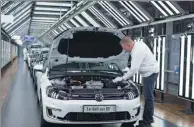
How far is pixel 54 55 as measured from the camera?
7.17 metres

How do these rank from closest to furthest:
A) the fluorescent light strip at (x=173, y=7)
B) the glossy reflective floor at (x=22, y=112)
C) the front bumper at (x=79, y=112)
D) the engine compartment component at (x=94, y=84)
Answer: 1. the front bumper at (x=79, y=112)
2. the engine compartment component at (x=94, y=84)
3. the glossy reflective floor at (x=22, y=112)
4. the fluorescent light strip at (x=173, y=7)

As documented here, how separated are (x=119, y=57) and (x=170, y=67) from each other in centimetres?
275

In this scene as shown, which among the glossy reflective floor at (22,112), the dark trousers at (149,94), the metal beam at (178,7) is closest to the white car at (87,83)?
the dark trousers at (149,94)

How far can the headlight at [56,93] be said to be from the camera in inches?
227

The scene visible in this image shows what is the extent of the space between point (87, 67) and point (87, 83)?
860 mm

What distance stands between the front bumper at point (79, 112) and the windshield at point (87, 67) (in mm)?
1337

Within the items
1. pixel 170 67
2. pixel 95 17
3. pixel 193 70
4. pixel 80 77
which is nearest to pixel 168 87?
pixel 170 67

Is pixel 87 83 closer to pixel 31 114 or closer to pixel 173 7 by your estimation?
pixel 31 114

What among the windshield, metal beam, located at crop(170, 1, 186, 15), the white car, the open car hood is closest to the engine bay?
the white car

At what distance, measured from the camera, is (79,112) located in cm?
562

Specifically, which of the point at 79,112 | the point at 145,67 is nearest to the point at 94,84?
the point at 79,112

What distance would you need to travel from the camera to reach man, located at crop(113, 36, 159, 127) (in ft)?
18.8

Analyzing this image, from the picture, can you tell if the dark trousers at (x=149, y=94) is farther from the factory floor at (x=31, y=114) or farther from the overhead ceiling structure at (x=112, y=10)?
the overhead ceiling structure at (x=112, y=10)

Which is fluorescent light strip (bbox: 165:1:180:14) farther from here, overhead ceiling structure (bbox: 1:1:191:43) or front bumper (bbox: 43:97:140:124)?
front bumper (bbox: 43:97:140:124)
